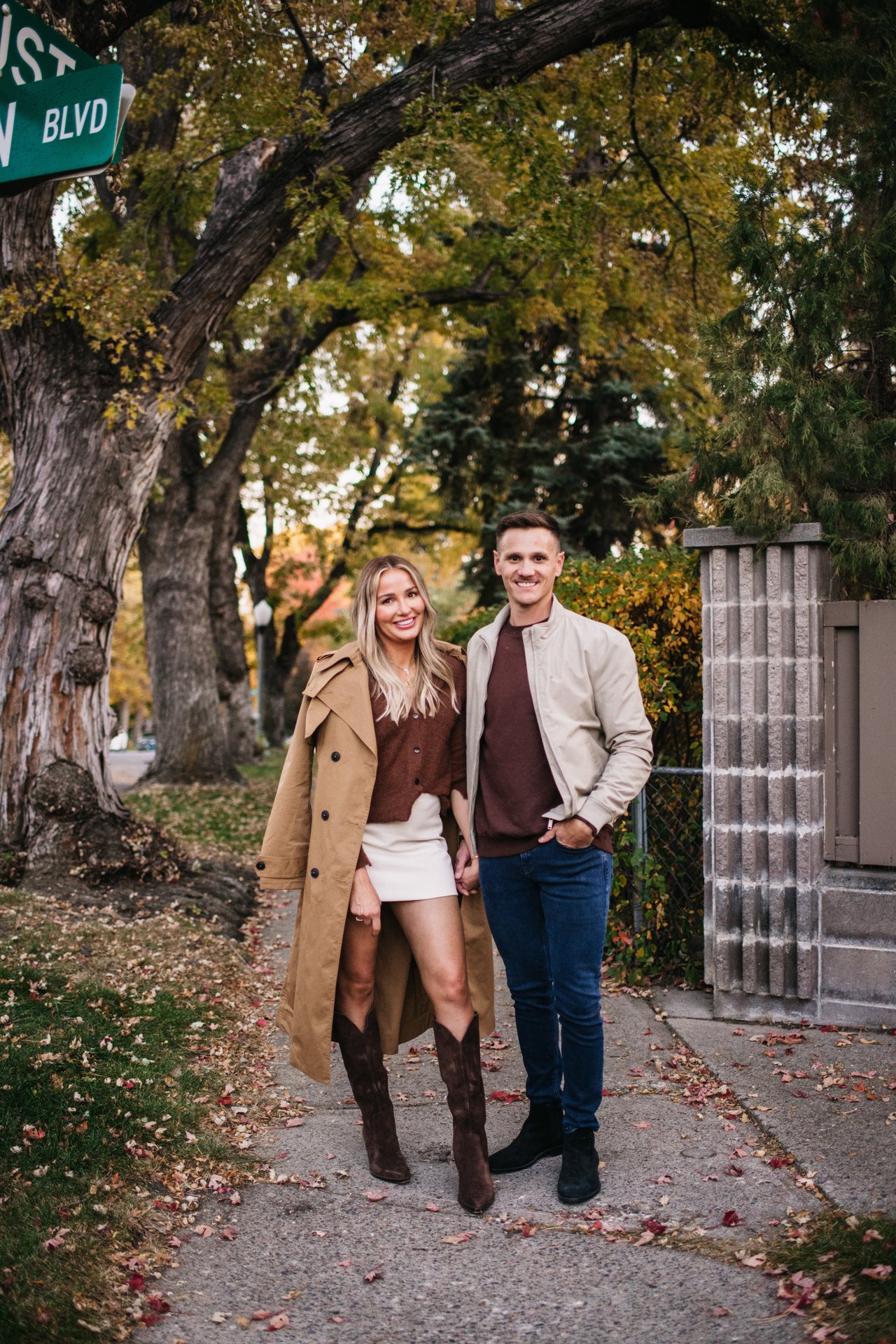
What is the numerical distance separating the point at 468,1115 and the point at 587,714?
53.8 inches

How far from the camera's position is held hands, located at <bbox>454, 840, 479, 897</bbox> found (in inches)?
151

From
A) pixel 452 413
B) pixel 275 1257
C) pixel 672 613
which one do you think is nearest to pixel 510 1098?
pixel 275 1257

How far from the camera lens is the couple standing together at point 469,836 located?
3.63 metres

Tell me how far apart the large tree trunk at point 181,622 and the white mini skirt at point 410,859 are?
12162 millimetres

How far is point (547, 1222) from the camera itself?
137 inches

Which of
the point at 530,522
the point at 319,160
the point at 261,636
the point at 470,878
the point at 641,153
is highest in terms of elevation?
the point at 641,153

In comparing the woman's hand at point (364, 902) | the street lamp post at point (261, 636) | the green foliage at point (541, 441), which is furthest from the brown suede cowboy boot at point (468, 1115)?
the street lamp post at point (261, 636)

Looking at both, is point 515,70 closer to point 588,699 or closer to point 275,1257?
point 588,699

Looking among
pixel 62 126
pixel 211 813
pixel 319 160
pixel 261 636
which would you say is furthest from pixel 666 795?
pixel 261 636

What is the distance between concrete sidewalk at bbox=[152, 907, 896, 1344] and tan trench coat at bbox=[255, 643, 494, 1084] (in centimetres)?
49

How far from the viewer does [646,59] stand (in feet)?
36.7

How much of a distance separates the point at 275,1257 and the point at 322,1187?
18.7 inches

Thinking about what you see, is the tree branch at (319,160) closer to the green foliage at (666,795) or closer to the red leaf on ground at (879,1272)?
the green foliage at (666,795)

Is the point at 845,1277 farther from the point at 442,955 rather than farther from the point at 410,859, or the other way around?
the point at 410,859
